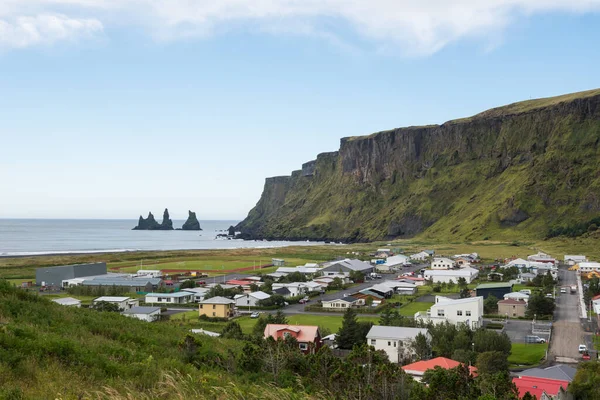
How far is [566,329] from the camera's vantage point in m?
41.5

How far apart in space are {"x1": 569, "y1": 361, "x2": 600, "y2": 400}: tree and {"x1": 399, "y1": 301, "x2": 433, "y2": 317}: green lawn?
25.3 metres

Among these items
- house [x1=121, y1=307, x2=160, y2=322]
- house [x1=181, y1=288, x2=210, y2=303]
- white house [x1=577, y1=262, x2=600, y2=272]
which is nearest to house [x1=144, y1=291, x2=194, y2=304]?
house [x1=181, y1=288, x2=210, y2=303]

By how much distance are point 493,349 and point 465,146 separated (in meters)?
179

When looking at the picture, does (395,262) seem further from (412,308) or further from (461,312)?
(461,312)

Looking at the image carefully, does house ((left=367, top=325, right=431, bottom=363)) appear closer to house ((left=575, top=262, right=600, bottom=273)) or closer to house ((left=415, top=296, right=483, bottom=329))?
house ((left=415, top=296, right=483, bottom=329))

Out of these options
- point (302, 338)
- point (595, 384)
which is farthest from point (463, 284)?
point (595, 384)

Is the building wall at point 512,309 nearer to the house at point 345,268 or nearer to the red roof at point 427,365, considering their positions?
the red roof at point 427,365

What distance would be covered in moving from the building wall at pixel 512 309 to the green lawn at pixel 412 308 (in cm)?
711

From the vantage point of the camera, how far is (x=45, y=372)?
359 inches

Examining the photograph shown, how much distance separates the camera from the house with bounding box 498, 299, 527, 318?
4966 centimetres

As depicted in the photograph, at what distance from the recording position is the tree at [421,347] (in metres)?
30.9

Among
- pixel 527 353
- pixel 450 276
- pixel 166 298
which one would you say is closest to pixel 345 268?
pixel 450 276

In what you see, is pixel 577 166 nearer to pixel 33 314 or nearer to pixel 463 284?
pixel 463 284

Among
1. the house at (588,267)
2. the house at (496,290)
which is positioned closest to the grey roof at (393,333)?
the house at (496,290)
